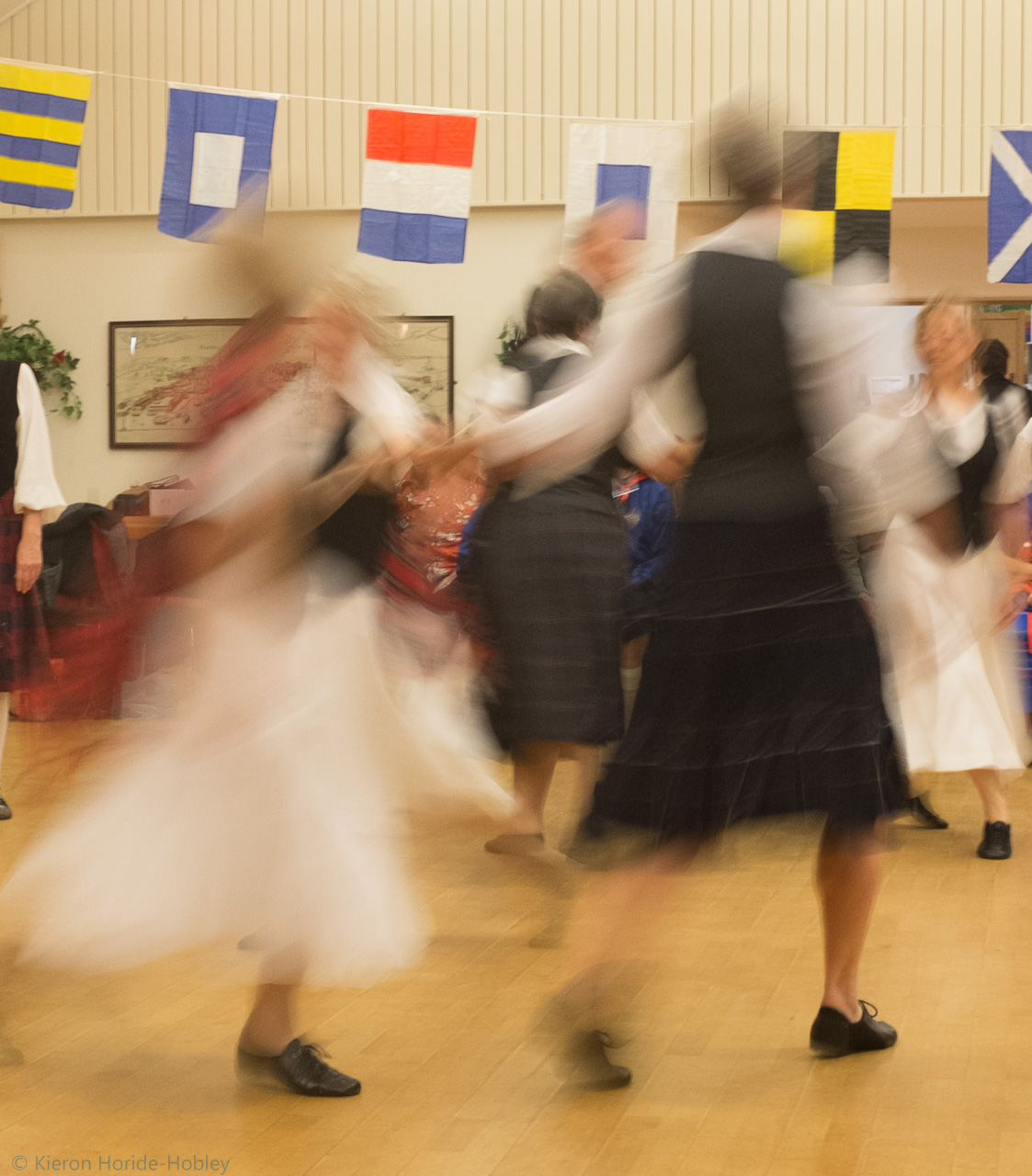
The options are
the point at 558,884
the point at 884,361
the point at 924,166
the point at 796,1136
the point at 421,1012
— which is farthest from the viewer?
the point at 924,166

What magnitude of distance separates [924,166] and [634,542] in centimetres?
507

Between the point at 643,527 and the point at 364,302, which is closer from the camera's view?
the point at 364,302

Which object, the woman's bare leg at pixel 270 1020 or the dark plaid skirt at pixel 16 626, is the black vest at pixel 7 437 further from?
the woman's bare leg at pixel 270 1020

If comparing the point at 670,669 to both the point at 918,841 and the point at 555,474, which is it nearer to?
the point at 555,474

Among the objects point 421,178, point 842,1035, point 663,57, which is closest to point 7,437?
point 842,1035

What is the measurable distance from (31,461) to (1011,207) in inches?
181

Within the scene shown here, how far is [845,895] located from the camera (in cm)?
235

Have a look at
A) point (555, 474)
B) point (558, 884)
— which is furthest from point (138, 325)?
point (555, 474)

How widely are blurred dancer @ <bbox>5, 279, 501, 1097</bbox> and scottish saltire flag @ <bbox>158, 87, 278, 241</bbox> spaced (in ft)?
14.5

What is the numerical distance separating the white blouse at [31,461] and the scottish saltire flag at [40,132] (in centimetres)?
236

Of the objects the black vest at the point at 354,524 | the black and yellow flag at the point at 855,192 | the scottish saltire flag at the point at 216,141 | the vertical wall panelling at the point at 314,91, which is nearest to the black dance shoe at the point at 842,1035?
the black vest at the point at 354,524

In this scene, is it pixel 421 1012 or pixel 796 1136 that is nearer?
pixel 796 1136

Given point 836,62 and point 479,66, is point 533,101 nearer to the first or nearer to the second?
point 479,66

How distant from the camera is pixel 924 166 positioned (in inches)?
359
